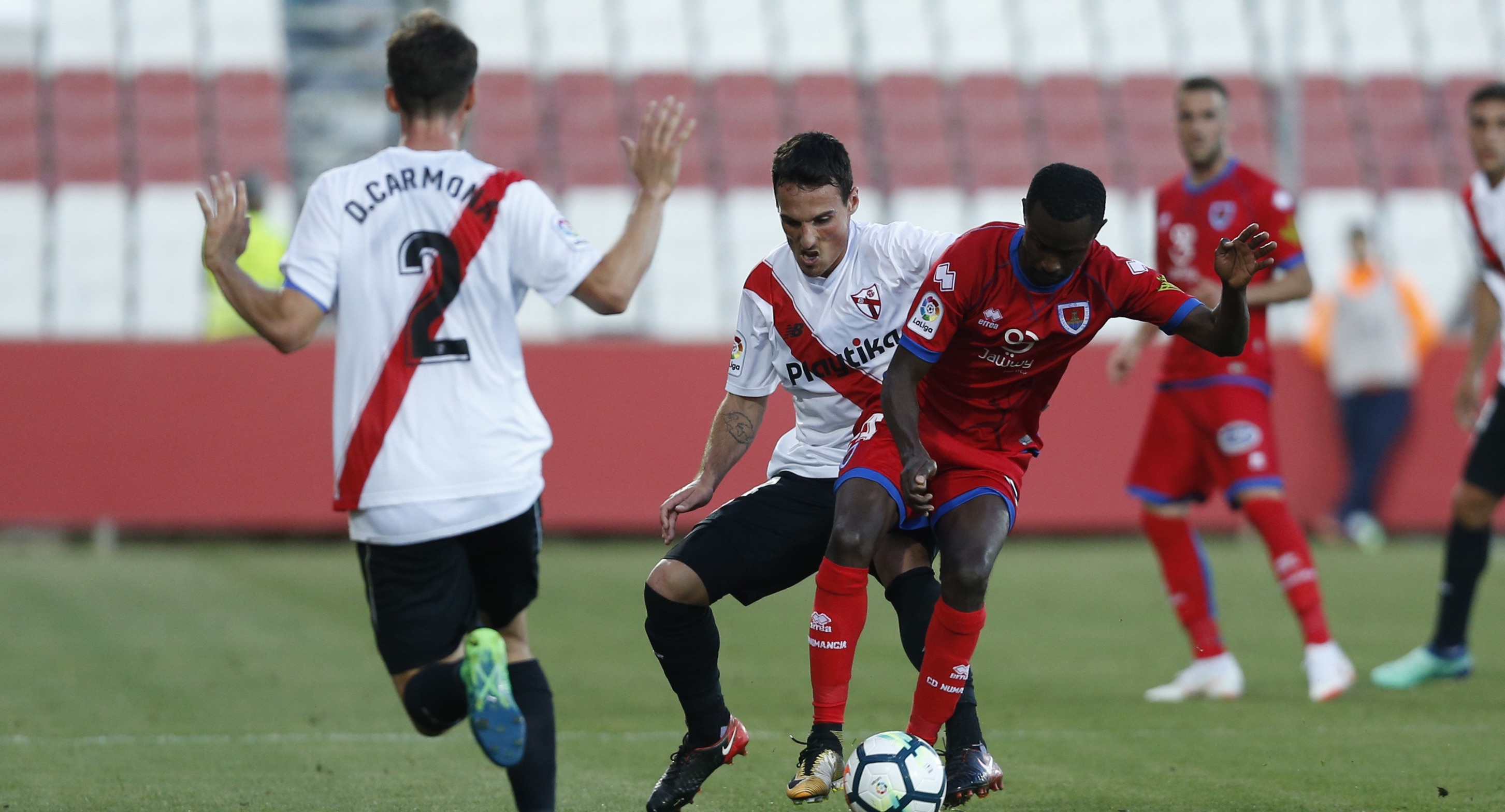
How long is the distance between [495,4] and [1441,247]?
994cm

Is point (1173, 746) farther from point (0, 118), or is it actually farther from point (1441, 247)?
point (0, 118)

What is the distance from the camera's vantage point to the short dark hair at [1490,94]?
6949 mm

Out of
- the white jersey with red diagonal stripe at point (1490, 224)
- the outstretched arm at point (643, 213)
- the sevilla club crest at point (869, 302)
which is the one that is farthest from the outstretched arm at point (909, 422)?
the white jersey with red diagonal stripe at point (1490, 224)

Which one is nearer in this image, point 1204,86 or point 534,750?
point 534,750

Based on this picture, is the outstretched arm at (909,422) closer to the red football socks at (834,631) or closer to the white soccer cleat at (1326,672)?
the red football socks at (834,631)

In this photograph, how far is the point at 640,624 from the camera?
29.0 ft

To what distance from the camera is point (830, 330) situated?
4781 mm

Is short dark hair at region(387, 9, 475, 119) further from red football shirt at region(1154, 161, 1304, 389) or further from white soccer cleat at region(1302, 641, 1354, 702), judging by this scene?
white soccer cleat at region(1302, 641, 1354, 702)

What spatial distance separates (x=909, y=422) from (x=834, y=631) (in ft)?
2.05

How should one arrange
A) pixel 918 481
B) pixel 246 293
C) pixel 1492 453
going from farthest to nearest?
pixel 1492 453 < pixel 918 481 < pixel 246 293

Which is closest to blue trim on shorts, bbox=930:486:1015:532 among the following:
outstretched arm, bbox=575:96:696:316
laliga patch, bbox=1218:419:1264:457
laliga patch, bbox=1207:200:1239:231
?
outstretched arm, bbox=575:96:696:316

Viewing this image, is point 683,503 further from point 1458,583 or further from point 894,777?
point 1458,583

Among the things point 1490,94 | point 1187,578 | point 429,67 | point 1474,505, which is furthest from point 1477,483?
point 429,67

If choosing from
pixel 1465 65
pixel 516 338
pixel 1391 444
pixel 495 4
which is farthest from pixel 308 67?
pixel 516 338
